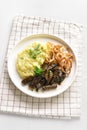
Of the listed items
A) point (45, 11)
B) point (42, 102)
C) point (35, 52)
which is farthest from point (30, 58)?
point (45, 11)

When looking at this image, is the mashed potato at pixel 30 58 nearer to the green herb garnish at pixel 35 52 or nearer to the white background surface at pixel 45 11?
the green herb garnish at pixel 35 52

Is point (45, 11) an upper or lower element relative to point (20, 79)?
upper

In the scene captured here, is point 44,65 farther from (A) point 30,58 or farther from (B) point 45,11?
(B) point 45,11

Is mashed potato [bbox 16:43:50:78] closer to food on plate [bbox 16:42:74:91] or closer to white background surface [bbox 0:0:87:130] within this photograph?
food on plate [bbox 16:42:74:91]

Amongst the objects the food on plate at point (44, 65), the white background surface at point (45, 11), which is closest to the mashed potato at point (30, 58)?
the food on plate at point (44, 65)

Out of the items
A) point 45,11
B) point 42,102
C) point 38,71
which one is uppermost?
point 45,11

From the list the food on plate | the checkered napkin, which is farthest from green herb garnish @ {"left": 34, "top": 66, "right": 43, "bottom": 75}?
the checkered napkin

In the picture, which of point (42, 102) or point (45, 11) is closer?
point (42, 102)

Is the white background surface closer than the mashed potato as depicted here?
No
